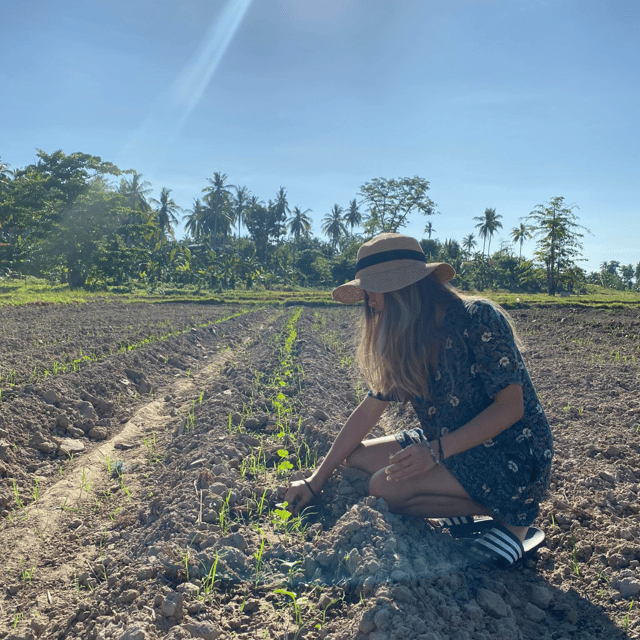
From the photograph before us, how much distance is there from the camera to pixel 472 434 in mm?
2158

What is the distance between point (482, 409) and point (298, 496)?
3.44 ft

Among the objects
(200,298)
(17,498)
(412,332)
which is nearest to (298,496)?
(412,332)

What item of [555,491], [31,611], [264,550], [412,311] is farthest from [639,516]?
[31,611]

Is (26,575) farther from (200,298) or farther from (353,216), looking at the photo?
(353,216)

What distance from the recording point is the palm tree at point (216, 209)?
48375 mm

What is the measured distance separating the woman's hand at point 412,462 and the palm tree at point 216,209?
47.4 meters

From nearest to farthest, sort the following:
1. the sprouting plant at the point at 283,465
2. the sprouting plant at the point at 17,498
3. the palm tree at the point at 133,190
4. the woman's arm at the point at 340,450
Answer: the woman's arm at the point at 340,450 < the sprouting plant at the point at 283,465 < the sprouting plant at the point at 17,498 < the palm tree at the point at 133,190

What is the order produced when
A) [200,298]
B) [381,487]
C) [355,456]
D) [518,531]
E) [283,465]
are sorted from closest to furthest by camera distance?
[518,531] → [381,487] → [355,456] → [283,465] → [200,298]

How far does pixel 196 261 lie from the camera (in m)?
33.5

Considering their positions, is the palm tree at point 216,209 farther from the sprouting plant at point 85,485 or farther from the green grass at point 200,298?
the sprouting plant at point 85,485

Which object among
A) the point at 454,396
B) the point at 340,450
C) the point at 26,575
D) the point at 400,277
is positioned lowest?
the point at 26,575

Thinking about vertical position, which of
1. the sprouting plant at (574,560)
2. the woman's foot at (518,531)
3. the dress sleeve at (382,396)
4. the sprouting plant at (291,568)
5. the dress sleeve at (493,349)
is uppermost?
the dress sleeve at (493,349)

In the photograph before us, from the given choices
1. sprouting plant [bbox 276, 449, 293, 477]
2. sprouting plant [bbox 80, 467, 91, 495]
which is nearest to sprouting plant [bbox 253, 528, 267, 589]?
sprouting plant [bbox 276, 449, 293, 477]

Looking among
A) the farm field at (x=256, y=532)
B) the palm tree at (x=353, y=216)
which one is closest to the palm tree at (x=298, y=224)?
the palm tree at (x=353, y=216)
